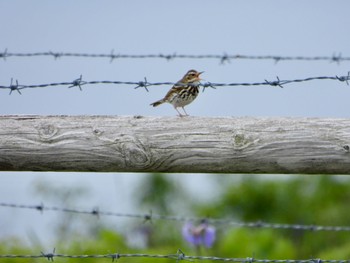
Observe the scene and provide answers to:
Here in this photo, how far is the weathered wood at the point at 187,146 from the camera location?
16.0ft

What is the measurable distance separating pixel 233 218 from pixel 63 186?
6.15 ft

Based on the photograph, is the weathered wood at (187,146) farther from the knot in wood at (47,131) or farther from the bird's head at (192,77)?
the bird's head at (192,77)

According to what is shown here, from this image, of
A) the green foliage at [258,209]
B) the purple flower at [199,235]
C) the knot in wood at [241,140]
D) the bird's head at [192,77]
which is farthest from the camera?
the green foliage at [258,209]

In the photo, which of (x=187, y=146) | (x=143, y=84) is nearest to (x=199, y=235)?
(x=143, y=84)

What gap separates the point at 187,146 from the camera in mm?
4902

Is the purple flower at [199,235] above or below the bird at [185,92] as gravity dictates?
below

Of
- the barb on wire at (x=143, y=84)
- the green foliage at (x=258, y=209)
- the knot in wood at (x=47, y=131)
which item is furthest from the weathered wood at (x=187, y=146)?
the green foliage at (x=258, y=209)

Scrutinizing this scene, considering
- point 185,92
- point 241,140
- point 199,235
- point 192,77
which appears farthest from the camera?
point 199,235

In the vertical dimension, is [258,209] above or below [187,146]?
above

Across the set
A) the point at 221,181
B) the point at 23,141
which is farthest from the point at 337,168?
the point at 221,181

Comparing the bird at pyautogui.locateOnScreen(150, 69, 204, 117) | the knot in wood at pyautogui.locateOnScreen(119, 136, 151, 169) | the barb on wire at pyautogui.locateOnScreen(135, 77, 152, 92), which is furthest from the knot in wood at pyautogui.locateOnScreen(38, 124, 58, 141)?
the bird at pyautogui.locateOnScreen(150, 69, 204, 117)

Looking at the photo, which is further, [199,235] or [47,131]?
[199,235]

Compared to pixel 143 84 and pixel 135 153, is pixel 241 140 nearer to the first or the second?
pixel 135 153

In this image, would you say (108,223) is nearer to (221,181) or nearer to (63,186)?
(63,186)
